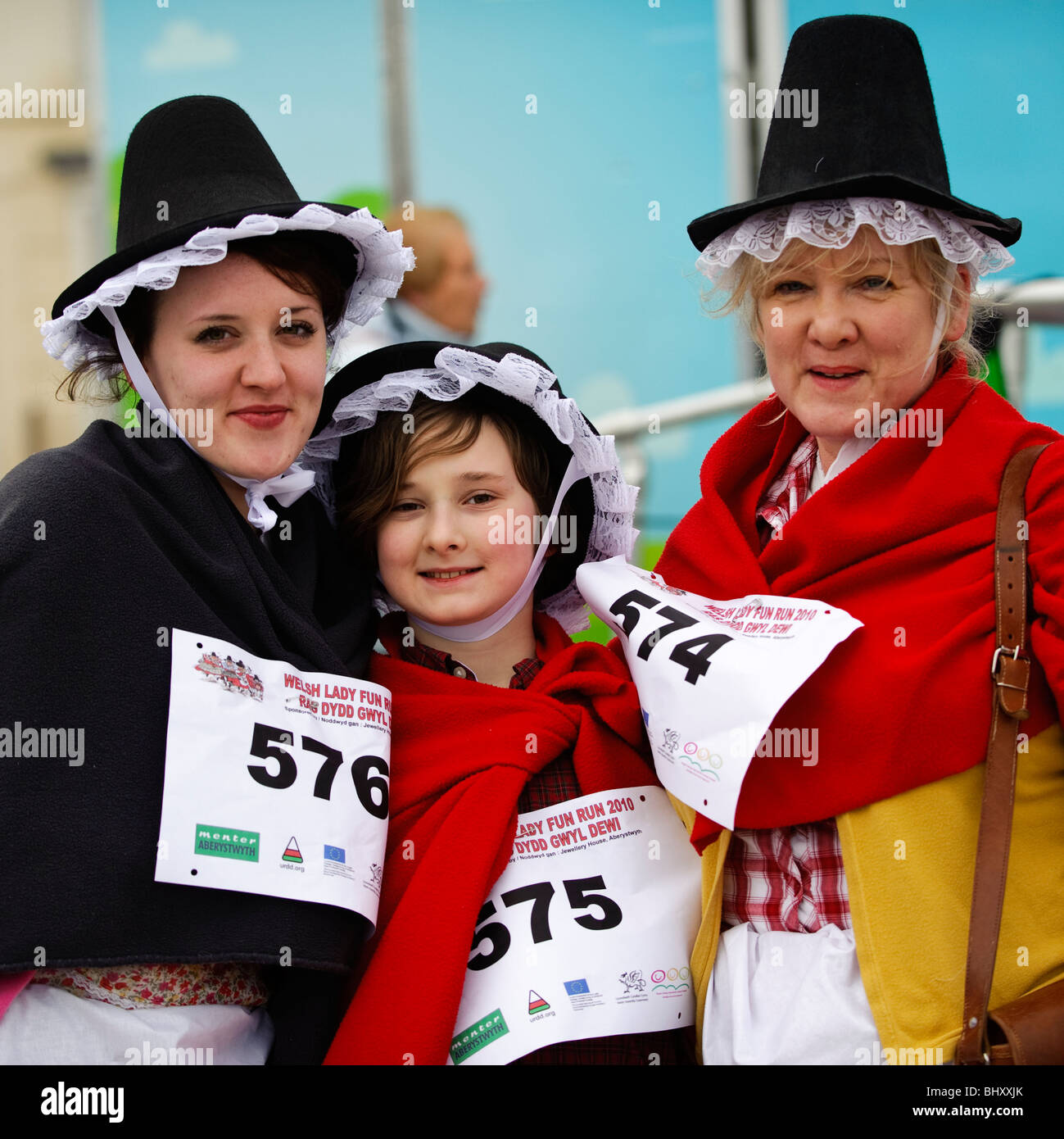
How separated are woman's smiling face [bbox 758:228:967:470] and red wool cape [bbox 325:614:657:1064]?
67 cm

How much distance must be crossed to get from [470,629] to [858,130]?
1.17 m

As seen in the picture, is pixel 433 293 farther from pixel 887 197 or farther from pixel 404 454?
pixel 887 197

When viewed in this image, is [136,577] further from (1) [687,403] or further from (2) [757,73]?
(2) [757,73]

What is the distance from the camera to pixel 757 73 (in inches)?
209

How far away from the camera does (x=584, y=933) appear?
7.18 ft

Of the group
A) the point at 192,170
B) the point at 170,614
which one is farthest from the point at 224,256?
the point at 170,614

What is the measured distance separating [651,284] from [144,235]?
11.2ft

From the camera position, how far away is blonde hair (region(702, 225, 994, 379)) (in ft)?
7.07

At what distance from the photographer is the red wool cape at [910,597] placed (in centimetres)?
200

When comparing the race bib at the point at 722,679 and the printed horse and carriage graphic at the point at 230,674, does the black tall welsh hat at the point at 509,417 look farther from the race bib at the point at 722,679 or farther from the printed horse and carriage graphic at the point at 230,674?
the printed horse and carriage graphic at the point at 230,674

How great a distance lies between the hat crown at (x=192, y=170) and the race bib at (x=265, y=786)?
2.59ft

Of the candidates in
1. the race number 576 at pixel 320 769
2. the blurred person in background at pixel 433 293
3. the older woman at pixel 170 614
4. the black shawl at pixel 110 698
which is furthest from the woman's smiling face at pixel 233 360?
the blurred person in background at pixel 433 293

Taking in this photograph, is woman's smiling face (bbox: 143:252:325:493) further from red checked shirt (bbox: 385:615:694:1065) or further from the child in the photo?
red checked shirt (bbox: 385:615:694:1065)

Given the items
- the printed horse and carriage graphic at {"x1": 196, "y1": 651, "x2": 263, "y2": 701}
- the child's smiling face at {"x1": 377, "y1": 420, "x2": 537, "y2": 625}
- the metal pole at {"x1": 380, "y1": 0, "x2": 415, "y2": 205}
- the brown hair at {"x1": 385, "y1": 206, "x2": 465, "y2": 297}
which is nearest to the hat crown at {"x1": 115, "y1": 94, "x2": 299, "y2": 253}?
the child's smiling face at {"x1": 377, "y1": 420, "x2": 537, "y2": 625}
